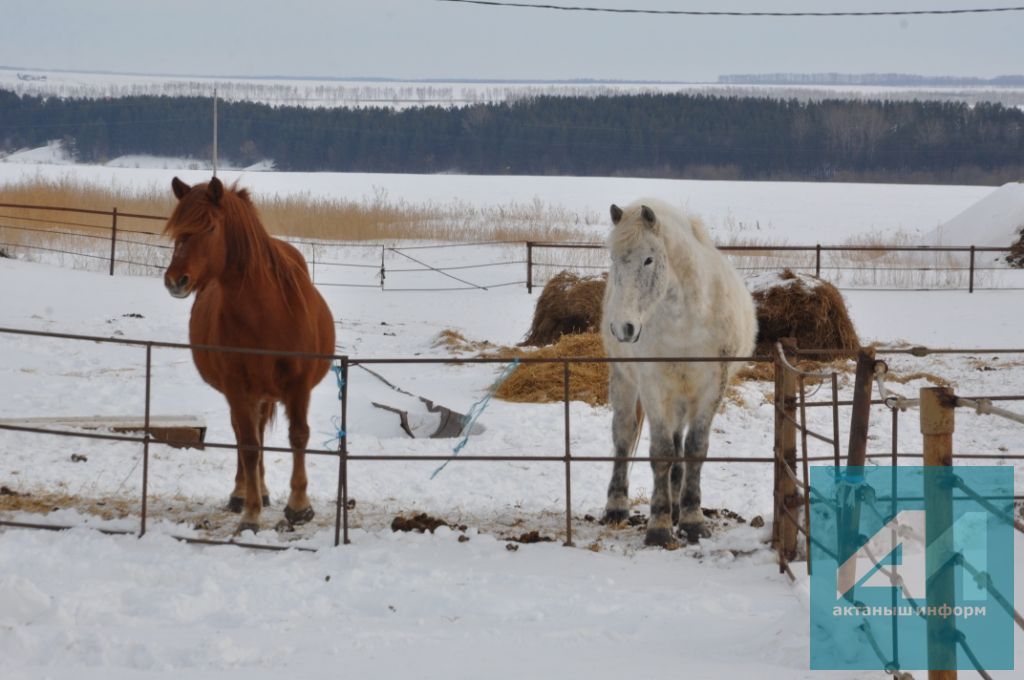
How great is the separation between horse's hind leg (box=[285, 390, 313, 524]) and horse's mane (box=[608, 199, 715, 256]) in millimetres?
2059

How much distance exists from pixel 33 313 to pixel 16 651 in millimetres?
10642

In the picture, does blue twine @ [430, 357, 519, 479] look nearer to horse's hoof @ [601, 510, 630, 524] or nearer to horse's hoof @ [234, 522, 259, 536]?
horse's hoof @ [601, 510, 630, 524]

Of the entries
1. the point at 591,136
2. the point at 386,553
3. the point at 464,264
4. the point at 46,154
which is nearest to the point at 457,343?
the point at 386,553

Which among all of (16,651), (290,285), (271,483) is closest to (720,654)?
(16,651)

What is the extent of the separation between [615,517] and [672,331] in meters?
1.28

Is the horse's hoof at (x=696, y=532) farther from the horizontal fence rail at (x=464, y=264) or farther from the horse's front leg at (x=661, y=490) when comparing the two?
the horizontal fence rail at (x=464, y=264)

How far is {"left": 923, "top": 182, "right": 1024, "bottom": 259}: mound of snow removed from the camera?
22328 mm

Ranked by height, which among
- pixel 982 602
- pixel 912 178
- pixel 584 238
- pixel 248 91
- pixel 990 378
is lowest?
pixel 982 602

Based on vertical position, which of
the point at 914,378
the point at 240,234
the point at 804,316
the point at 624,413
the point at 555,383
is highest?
the point at 240,234

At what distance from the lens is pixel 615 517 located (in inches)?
275

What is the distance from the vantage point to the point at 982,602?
14.0ft

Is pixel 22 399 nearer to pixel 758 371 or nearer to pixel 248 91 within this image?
pixel 758 371

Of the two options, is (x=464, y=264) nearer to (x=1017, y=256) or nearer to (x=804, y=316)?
(x=1017, y=256)

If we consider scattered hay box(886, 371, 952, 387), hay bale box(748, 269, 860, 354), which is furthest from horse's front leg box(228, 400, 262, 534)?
hay bale box(748, 269, 860, 354)
